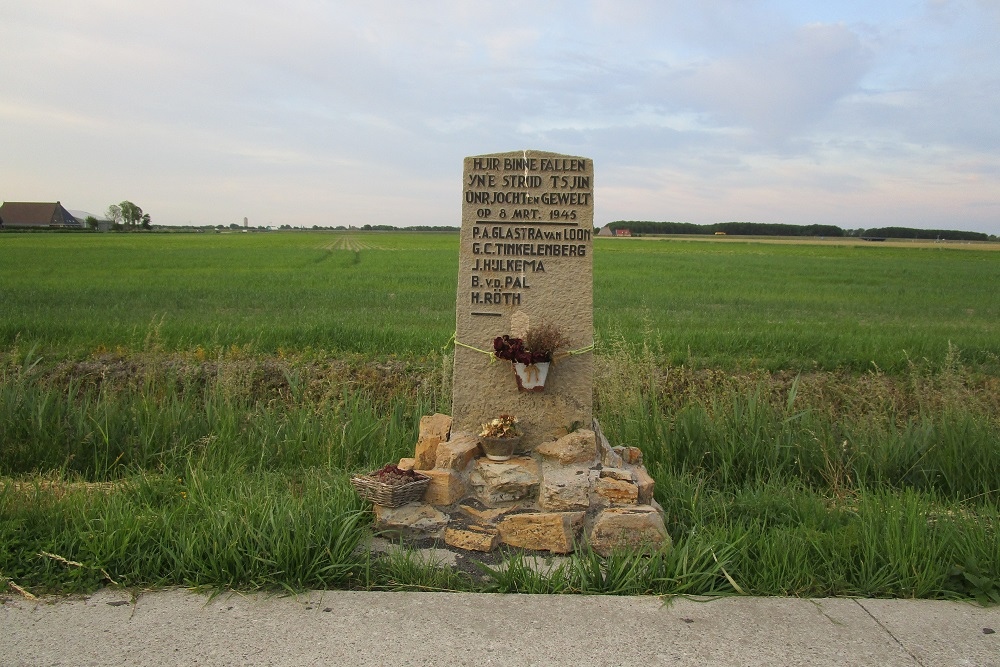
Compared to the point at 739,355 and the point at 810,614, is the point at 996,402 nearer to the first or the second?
the point at 739,355

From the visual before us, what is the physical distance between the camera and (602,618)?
126 inches

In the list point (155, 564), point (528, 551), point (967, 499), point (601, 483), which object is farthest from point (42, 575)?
point (967, 499)

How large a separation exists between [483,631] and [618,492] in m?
1.32

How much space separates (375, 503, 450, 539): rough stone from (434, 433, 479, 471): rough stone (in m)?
0.35

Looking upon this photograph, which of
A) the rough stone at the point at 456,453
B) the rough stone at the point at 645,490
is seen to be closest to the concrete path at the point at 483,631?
the rough stone at the point at 645,490

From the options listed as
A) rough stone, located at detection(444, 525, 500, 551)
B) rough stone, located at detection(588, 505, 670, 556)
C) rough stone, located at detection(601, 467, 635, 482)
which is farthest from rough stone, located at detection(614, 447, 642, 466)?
rough stone, located at detection(444, 525, 500, 551)

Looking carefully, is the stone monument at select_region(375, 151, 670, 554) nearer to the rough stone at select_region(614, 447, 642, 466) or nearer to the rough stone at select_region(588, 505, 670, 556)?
the rough stone at select_region(614, 447, 642, 466)

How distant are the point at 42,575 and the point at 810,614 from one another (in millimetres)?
3383

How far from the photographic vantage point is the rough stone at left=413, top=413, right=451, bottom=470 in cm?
457

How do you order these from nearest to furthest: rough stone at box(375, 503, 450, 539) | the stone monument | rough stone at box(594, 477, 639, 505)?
1. rough stone at box(375, 503, 450, 539)
2. rough stone at box(594, 477, 639, 505)
3. the stone monument

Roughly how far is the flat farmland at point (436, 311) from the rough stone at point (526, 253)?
2.98 meters

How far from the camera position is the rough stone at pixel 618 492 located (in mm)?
4117

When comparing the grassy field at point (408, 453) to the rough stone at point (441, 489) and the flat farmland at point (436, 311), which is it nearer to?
the flat farmland at point (436, 311)

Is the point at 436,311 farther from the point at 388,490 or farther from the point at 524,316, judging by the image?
the point at 388,490
